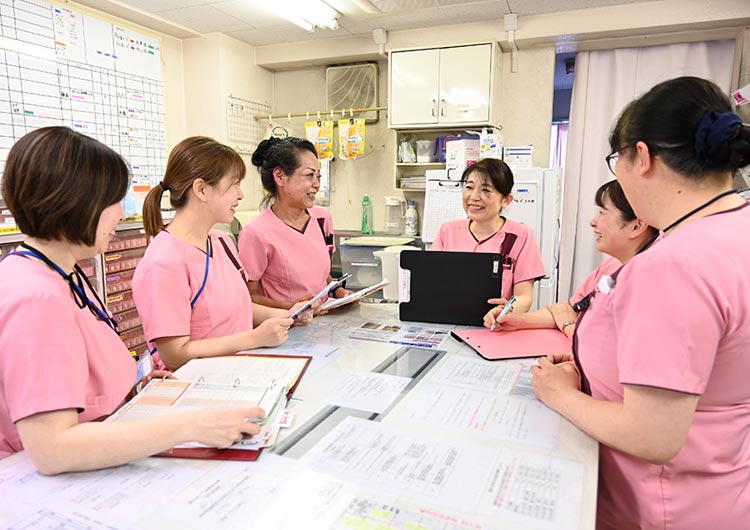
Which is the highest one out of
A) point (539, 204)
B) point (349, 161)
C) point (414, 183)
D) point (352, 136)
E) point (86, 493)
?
point (352, 136)

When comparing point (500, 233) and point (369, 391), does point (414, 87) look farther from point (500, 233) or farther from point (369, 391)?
point (369, 391)

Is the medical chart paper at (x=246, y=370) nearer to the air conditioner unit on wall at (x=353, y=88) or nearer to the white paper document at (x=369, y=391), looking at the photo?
the white paper document at (x=369, y=391)

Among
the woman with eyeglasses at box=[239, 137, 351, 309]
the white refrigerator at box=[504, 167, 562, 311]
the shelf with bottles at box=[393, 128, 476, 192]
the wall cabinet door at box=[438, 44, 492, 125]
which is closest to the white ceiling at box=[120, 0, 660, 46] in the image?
the wall cabinet door at box=[438, 44, 492, 125]

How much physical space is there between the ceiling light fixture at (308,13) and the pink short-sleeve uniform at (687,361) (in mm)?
3248

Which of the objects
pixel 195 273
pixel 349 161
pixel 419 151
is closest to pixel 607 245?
pixel 195 273

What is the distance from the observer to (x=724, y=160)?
904mm

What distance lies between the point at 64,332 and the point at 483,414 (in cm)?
86

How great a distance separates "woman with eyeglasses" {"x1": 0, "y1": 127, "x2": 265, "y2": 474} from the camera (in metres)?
0.88

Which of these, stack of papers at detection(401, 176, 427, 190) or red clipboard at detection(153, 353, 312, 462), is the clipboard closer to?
red clipboard at detection(153, 353, 312, 462)

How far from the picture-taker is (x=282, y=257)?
2244 mm

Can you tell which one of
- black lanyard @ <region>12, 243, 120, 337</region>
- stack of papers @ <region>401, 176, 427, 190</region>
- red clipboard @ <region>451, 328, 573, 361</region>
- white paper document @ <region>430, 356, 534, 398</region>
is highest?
stack of papers @ <region>401, 176, 427, 190</region>

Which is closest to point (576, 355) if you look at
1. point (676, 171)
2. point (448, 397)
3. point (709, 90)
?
point (448, 397)

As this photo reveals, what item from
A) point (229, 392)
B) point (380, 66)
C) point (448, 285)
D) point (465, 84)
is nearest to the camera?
A: point (229, 392)

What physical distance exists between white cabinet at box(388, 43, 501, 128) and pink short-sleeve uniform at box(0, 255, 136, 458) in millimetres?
3452
